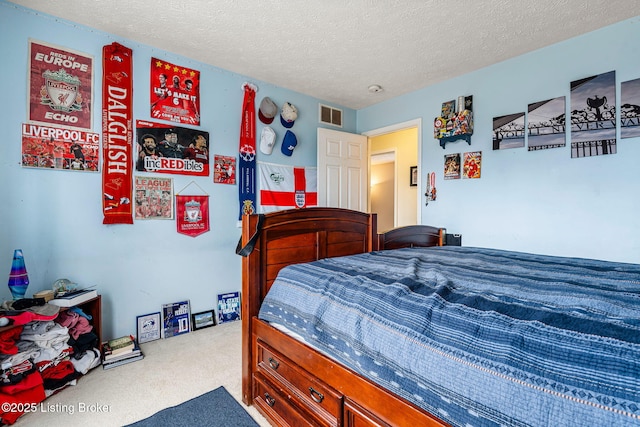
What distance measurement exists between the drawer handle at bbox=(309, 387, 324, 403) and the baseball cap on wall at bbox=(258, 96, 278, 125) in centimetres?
283

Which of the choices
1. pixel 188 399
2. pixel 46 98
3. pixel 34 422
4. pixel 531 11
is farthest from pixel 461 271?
pixel 46 98

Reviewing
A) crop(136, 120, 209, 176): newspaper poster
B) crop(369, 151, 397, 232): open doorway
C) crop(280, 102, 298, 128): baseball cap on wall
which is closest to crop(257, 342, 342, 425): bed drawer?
crop(136, 120, 209, 176): newspaper poster

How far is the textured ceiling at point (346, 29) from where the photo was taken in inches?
80.3

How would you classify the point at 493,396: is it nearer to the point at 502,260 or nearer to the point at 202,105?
the point at 502,260

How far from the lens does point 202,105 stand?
9.50ft

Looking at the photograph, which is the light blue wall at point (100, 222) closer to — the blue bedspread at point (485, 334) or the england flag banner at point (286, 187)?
the england flag banner at point (286, 187)

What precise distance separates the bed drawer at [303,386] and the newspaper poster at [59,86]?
2.24 metres

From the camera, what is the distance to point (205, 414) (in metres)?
1.57

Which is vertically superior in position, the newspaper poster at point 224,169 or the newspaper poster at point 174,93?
the newspaper poster at point 174,93

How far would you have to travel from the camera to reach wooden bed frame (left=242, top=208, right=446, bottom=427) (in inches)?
39.0

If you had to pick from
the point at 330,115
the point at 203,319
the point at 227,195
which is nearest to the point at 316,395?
the point at 203,319

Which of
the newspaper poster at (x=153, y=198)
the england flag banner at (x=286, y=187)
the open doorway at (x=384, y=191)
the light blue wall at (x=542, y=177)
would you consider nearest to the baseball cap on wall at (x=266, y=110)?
the england flag banner at (x=286, y=187)

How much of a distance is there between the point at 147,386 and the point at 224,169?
76.9 inches

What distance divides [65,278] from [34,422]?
3.28ft
